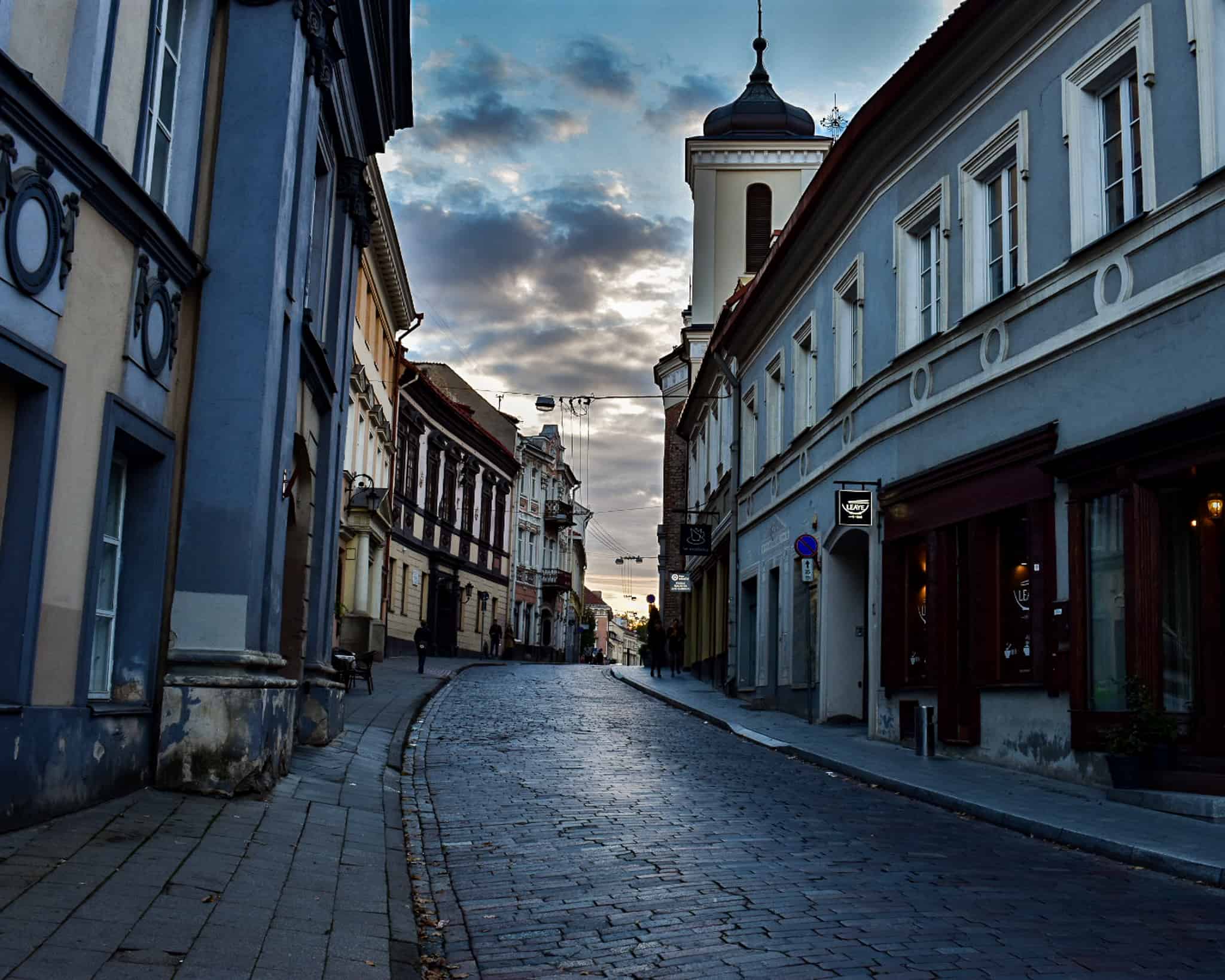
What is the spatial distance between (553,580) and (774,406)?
4776cm

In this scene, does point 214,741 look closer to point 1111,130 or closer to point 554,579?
point 1111,130

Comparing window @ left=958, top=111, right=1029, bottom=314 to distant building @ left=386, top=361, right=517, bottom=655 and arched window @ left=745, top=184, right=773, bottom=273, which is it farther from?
arched window @ left=745, top=184, right=773, bottom=273

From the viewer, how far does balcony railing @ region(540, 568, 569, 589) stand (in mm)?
73794

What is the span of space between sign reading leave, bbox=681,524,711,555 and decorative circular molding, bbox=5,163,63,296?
27.4 m

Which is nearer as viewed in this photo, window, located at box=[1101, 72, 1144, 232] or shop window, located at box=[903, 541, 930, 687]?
window, located at box=[1101, 72, 1144, 232]

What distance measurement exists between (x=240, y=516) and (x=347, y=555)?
28.2 m

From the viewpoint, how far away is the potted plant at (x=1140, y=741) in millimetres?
11570

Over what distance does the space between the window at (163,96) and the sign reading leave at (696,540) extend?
2516 cm

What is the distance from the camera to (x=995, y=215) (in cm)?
1608

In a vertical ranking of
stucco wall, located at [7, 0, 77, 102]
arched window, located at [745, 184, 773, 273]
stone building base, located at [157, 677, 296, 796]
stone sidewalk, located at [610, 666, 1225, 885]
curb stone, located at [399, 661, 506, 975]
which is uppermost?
arched window, located at [745, 184, 773, 273]

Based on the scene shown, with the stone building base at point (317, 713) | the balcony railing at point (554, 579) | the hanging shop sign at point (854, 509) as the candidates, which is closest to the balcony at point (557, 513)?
the balcony railing at point (554, 579)

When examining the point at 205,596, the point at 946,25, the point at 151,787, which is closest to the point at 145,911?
the point at 151,787

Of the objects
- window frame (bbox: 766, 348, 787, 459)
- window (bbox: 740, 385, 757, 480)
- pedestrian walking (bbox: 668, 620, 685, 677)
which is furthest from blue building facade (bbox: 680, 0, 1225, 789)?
pedestrian walking (bbox: 668, 620, 685, 677)

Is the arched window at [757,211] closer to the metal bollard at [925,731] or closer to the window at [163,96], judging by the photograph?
the metal bollard at [925,731]
